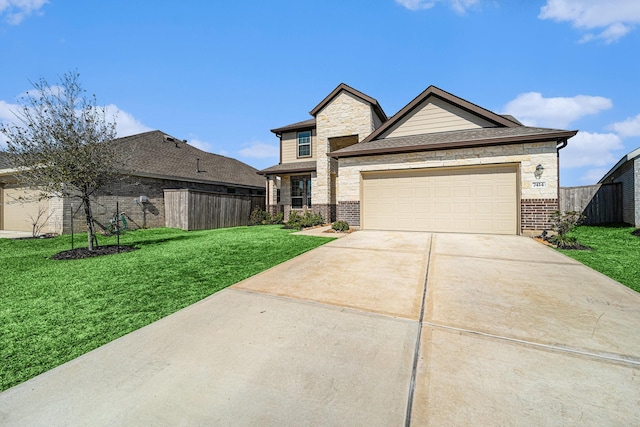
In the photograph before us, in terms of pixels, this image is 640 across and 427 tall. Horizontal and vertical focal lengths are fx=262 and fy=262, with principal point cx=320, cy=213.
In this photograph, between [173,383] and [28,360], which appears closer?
[173,383]

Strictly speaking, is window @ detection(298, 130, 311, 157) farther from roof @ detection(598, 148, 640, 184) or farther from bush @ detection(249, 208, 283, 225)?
roof @ detection(598, 148, 640, 184)

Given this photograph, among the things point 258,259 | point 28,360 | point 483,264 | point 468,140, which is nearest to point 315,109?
point 468,140

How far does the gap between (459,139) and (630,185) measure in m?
7.91

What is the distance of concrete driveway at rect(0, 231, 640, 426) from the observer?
1.71 metres

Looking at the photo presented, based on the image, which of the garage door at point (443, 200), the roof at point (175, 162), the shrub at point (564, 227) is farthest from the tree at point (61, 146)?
the shrub at point (564, 227)

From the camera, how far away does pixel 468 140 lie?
9.39m

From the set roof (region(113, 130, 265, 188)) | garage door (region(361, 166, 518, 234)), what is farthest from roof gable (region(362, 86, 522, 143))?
roof (region(113, 130, 265, 188))

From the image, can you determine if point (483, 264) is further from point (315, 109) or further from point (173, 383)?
point (315, 109)

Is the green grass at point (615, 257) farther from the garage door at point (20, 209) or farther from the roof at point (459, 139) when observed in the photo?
the garage door at point (20, 209)

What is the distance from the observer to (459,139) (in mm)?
9773

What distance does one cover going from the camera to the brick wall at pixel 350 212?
11.3m

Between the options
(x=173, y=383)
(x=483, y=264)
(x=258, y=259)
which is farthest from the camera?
(x=258, y=259)

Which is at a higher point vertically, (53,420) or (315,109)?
(315,109)

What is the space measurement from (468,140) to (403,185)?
108 inches
